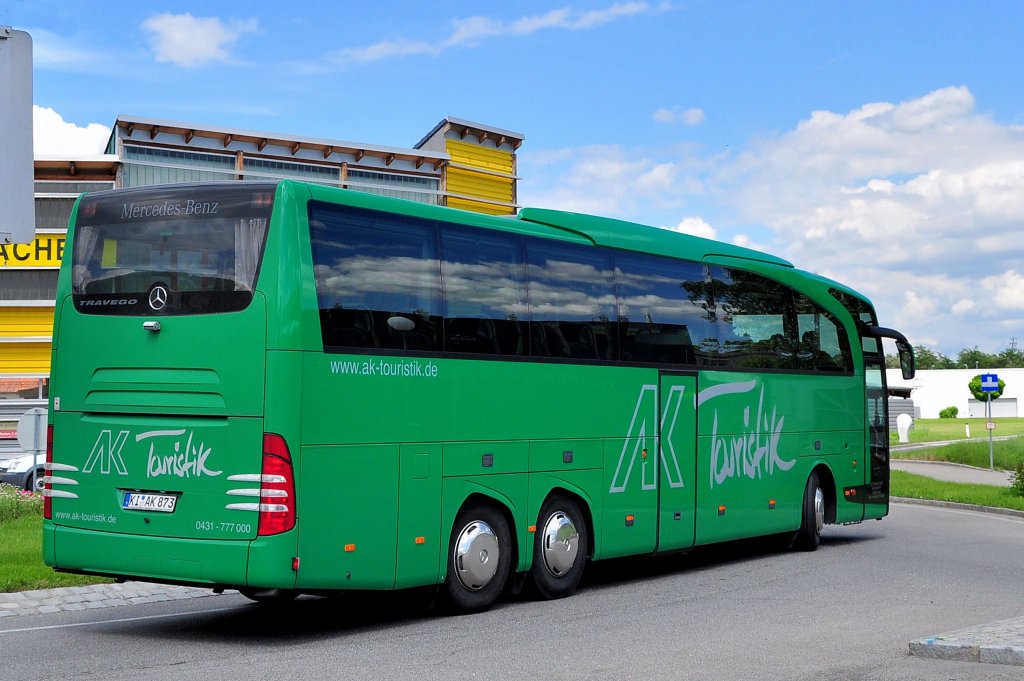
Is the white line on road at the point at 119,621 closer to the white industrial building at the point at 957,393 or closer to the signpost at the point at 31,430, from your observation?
the signpost at the point at 31,430

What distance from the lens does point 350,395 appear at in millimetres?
10250

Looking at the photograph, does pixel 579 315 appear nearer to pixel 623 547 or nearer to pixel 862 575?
pixel 623 547

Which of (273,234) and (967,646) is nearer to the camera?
(967,646)

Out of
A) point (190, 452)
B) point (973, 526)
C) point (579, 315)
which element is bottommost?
point (973, 526)

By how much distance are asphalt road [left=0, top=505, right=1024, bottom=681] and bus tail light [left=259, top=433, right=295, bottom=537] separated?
926 millimetres

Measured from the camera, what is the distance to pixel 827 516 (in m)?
18.6

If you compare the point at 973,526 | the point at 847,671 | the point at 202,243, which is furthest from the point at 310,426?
the point at 973,526

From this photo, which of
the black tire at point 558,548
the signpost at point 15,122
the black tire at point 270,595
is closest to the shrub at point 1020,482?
the black tire at point 558,548

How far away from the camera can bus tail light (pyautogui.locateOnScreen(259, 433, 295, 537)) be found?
9.60 meters

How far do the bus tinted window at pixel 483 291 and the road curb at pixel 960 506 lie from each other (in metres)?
17.8

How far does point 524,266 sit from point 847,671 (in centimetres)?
526

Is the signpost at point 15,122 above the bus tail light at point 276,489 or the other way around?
above

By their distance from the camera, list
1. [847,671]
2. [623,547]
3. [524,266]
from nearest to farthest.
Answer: [847,671] < [524,266] < [623,547]

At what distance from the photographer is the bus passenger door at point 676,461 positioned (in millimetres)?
14477
